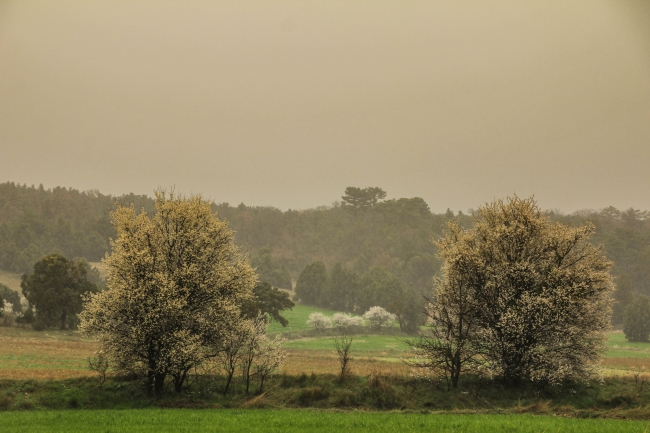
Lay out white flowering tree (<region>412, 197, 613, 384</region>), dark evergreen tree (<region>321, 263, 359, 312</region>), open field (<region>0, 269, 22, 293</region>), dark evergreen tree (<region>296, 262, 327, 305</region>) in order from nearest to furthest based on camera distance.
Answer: white flowering tree (<region>412, 197, 613, 384</region>)
dark evergreen tree (<region>321, 263, 359, 312</region>)
dark evergreen tree (<region>296, 262, 327, 305</region>)
open field (<region>0, 269, 22, 293</region>)

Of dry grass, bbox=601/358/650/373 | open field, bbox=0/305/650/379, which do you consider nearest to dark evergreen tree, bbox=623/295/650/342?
open field, bbox=0/305/650/379

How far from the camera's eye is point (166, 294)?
28.8 meters

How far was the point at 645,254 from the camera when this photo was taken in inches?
6319

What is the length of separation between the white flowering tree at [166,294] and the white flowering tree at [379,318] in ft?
276

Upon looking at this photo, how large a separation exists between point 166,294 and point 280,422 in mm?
10877

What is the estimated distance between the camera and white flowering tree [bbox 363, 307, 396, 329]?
368 ft

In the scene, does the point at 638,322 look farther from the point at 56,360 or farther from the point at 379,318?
the point at 56,360

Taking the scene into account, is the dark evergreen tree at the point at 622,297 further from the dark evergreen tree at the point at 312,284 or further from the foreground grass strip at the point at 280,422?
the foreground grass strip at the point at 280,422

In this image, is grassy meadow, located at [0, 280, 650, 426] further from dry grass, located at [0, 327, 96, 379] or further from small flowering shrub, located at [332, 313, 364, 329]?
small flowering shrub, located at [332, 313, 364, 329]

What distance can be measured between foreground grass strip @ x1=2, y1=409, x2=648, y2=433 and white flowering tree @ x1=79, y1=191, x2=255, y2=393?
4.31m

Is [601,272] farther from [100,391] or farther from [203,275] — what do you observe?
[100,391]

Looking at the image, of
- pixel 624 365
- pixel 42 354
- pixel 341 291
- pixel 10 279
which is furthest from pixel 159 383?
pixel 10 279

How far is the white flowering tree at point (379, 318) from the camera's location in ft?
368

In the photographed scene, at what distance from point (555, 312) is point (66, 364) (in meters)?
40.6
